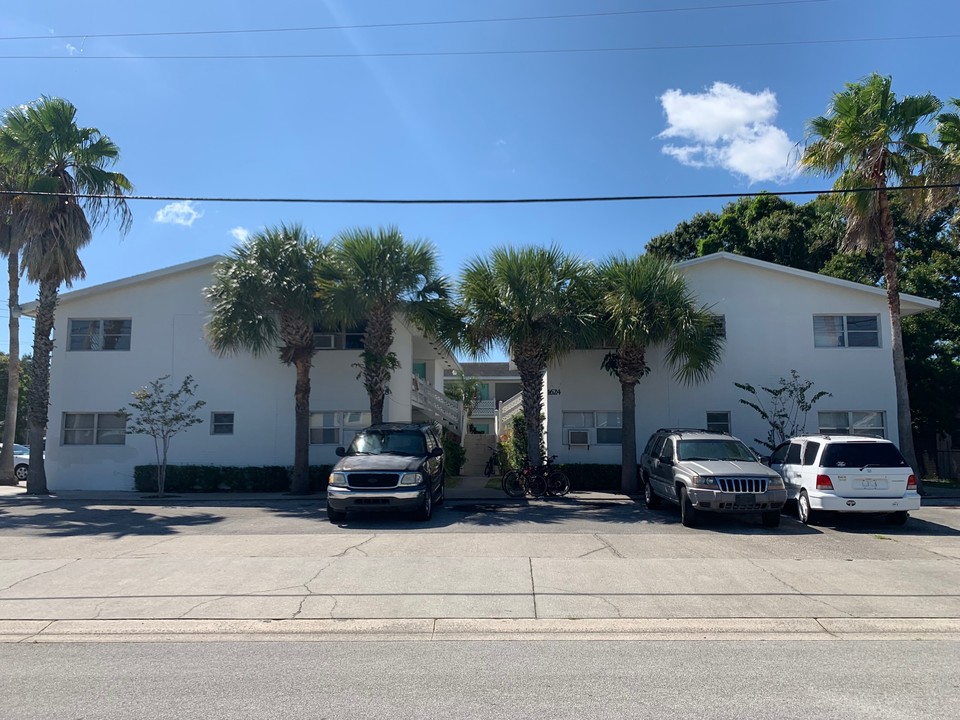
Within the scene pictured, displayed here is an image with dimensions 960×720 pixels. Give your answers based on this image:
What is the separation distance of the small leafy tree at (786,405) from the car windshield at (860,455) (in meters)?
7.21

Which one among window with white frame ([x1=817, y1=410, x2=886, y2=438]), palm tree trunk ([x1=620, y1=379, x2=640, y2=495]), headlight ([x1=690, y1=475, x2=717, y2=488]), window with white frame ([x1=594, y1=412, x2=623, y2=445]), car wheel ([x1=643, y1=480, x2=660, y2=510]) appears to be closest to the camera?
headlight ([x1=690, y1=475, x2=717, y2=488])

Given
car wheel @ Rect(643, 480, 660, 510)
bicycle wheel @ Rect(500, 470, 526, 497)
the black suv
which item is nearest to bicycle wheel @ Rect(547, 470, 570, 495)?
bicycle wheel @ Rect(500, 470, 526, 497)

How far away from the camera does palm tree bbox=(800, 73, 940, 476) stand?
19000mm

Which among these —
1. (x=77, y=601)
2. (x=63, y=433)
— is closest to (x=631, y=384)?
(x=77, y=601)

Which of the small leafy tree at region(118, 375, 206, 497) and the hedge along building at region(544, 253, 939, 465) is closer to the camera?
the small leafy tree at region(118, 375, 206, 497)

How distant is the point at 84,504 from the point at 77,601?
452 inches

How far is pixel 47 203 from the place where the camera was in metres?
19.8

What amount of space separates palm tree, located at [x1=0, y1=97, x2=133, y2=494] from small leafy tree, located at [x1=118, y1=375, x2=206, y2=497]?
2577 millimetres

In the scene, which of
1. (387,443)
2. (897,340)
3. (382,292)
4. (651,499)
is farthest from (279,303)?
(897,340)

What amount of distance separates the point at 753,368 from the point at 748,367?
153 millimetres

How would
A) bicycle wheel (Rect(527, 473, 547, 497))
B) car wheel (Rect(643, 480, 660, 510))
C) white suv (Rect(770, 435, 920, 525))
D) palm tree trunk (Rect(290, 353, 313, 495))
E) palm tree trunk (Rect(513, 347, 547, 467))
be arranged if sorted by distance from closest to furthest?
white suv (Rect(770, 435, 920, 525))
car wheel (Rect(643, 480, 660, 510))
bicycle wheel (Rect(527, 473, 547, 497))
palm tree trunk (Rect(513, 347, 547, 467))
palm tree trunk (Rect(290, 353, 313, 495))

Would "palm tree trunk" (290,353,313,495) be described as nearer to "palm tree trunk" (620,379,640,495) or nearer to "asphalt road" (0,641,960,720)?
"palm tree trunk" (620,379,640,495)

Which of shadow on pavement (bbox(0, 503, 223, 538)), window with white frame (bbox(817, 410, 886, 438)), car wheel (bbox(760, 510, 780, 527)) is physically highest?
window with white frame (bbox(817, 410, 886, 438))

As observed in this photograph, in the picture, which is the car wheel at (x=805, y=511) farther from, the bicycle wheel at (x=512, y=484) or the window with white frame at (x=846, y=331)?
the window with white frame at (x=846, y=331)
